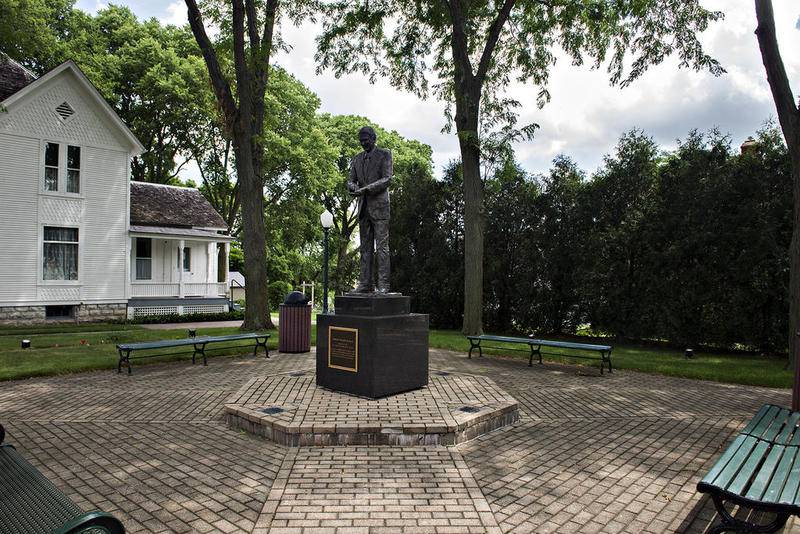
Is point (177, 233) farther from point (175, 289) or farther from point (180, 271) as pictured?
point (175, 289)

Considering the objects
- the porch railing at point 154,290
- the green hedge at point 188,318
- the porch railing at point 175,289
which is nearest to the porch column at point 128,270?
the porch railing at point 154,290

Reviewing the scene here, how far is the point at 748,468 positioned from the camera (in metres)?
3.64

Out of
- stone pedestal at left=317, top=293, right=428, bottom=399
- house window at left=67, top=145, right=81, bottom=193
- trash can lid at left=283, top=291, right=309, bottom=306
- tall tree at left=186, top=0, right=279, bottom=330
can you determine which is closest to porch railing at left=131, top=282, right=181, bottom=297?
house window at left=67, top=145, right=81, bottom=193

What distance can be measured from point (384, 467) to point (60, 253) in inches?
822

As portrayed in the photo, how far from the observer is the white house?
19328 mm

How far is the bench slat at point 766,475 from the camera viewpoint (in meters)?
3.29

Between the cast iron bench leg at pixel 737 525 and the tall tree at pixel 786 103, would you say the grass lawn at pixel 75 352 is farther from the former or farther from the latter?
the tall tree at pixel 786 103

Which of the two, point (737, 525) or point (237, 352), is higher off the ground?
point (737, 525)

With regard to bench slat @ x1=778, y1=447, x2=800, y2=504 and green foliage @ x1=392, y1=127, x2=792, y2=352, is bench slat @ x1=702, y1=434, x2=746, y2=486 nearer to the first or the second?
bench slat @ x1=778, y1=447, x2=800, y2=504

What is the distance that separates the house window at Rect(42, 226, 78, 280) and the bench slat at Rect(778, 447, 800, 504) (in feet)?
77.4

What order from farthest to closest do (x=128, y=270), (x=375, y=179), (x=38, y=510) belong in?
(x=128, y=270) < (x=375, y=179) < (x=38, y=510)

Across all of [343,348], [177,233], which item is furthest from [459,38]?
[177,233]

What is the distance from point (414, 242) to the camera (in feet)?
73.0

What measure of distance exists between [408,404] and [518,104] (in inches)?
536
